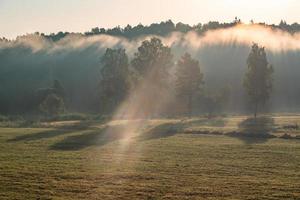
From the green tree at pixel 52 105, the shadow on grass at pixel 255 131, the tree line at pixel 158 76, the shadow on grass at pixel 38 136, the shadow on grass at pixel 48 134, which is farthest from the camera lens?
the green tree at pixel 52 105

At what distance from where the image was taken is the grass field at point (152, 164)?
32.6 m

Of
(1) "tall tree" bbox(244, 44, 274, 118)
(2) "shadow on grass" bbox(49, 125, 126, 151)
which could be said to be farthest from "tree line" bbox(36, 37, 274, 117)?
(2) "shadow on grass" bbox(49, 125, 126, 151)

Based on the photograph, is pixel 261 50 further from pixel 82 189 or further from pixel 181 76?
pixel 82 189

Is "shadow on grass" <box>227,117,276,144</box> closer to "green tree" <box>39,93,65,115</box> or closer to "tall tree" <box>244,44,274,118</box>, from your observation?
"tall tree" <box>244,44,274,118</box>

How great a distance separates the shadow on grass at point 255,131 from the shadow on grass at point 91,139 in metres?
17.7

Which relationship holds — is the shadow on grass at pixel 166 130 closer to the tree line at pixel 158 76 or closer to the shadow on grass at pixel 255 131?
the shadow on grass at pixel 255 131

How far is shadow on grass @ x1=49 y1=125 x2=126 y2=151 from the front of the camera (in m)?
57.2

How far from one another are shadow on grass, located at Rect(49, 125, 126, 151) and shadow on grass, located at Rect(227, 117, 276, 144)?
17666mm

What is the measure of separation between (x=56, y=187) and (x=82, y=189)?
2024mm

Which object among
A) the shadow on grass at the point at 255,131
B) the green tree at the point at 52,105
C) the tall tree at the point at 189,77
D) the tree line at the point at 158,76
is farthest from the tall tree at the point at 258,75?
the green tree at the point at 52,105

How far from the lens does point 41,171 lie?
130 ft

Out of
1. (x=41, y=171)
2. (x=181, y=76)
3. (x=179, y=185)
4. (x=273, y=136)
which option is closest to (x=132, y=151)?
(x=41, y=171)

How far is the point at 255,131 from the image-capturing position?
71.8 meters

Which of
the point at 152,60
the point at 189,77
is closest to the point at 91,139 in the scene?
the point at 189,77
